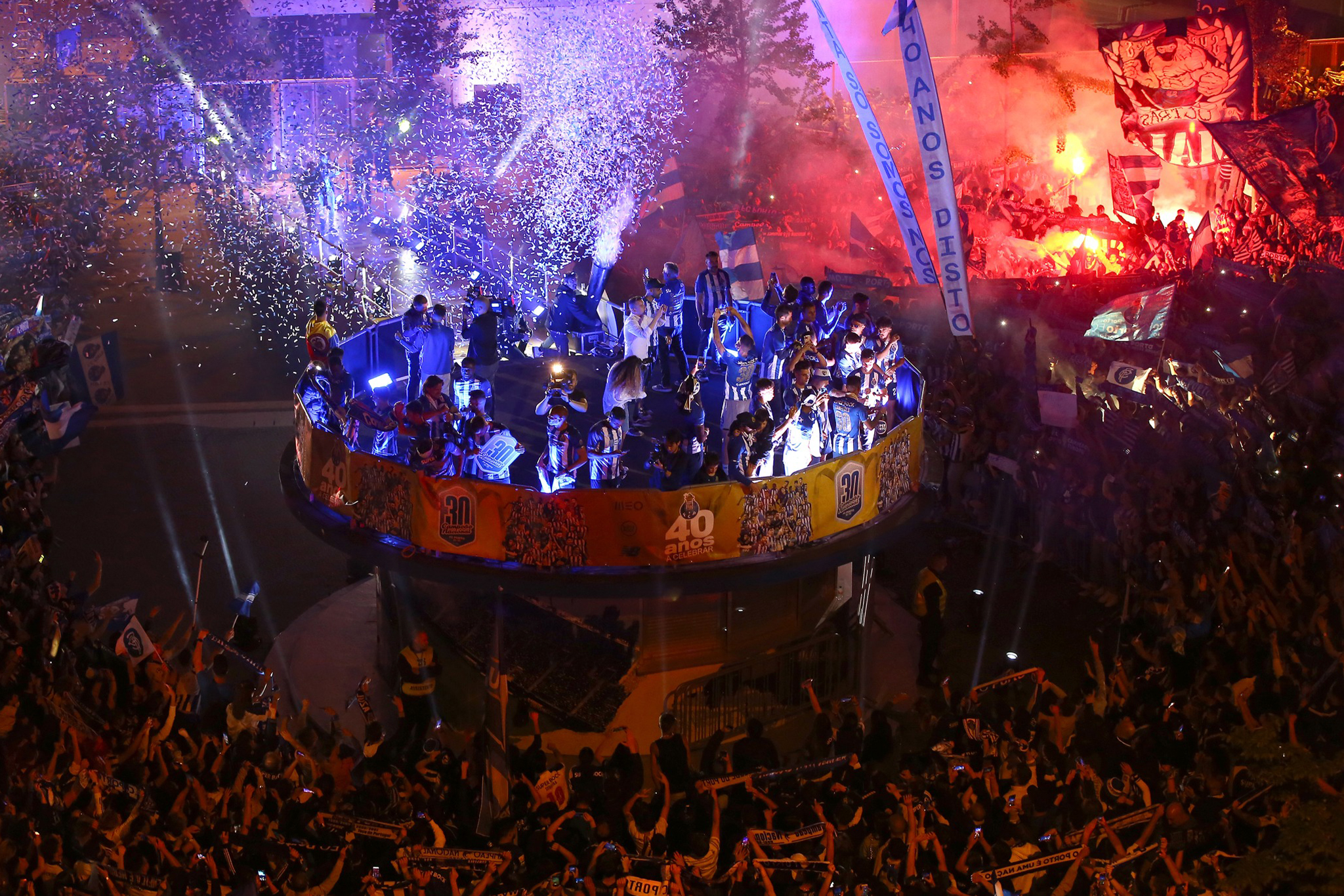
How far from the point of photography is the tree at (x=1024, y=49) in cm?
3697

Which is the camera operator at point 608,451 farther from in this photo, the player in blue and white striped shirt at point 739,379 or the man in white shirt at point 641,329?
the man in white shirt at point 641,329

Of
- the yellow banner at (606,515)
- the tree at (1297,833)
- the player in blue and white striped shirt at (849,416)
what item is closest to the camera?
the tree at (1297,833)

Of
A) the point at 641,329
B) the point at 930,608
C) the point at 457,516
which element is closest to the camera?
the point at 457,516

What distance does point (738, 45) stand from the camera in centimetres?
3912

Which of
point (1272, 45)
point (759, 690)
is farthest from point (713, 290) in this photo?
point (1272, 45)

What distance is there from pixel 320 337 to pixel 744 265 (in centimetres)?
783

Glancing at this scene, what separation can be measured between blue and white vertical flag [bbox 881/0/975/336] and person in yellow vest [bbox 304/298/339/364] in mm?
6967

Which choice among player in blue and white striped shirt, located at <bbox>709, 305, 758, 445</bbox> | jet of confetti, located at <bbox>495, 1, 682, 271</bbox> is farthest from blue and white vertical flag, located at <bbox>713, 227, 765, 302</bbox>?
jet of confetti, located at <bbox>495, 1, 682, 271</bbox>

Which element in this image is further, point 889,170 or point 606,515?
point 889,170

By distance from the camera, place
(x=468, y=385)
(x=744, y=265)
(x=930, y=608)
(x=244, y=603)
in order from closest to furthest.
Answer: (x=930, y=608) < (x=468, y=385) < (x=244, y=603) < (x=744, y=265)

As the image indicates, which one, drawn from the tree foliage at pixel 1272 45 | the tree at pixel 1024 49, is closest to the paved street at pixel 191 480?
the tree at pixel 1024 49

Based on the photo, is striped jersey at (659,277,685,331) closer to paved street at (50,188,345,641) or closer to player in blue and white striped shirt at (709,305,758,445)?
player in blue and white striped shirt at (709,305,758,445)

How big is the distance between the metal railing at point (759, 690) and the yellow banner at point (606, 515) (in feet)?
4.80

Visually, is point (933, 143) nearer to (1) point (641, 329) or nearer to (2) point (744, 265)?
(1) point (641, 329)
